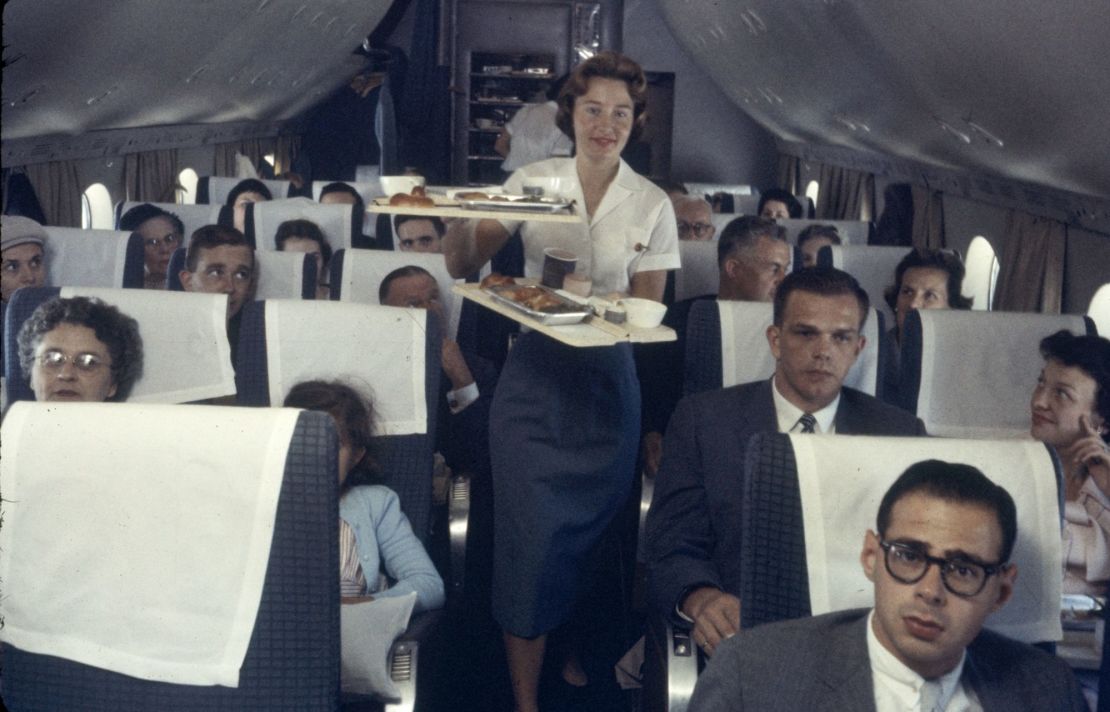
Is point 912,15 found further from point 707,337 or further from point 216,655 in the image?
point 216,655

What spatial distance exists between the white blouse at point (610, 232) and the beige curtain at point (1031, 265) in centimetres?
346

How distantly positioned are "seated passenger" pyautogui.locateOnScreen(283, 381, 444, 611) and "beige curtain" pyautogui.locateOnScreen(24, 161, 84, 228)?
551 cm

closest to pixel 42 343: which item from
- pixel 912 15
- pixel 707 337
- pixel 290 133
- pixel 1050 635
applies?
pixel 707 337

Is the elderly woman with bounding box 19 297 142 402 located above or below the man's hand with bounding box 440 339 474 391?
above

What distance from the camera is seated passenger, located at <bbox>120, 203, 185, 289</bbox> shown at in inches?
212

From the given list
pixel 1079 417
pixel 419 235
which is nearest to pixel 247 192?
pixel 419 235

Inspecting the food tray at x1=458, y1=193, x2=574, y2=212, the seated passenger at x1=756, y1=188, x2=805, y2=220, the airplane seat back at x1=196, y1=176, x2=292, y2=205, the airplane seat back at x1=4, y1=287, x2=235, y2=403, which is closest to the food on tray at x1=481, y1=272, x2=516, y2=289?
the food tray at x1=458, y1=193, x2=574, y2=212

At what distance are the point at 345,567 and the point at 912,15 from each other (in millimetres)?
4302

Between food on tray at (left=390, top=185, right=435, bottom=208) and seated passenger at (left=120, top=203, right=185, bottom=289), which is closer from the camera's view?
food on tray at (left=390, top=185, right=435, bottom=208)

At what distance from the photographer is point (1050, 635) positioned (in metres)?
1.75

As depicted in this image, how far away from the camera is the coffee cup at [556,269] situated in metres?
2.56

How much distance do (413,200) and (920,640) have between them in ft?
4.82

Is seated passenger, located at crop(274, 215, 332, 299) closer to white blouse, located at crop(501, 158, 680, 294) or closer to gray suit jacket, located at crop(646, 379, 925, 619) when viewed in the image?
white blouse, located at crop(501, 158, 680, 294)

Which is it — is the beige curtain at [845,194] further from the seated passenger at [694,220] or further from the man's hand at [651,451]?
the man's hand at [651,451]
